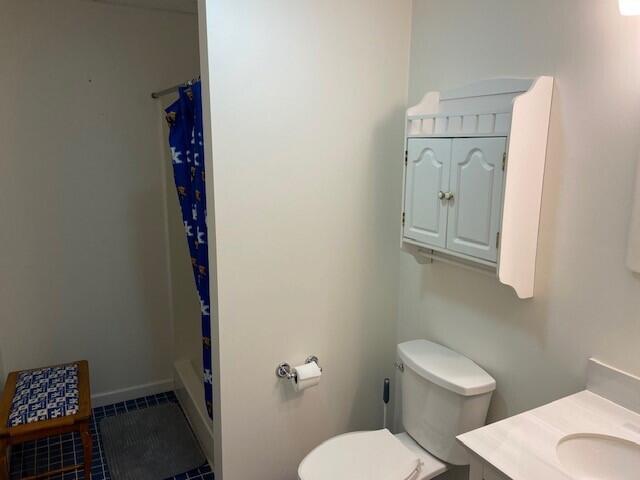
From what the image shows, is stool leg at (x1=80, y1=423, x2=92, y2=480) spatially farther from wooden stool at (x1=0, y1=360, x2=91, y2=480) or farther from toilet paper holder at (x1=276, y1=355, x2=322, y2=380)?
toilet paper holder at (x1=276, y1=355, x2=322, y2=380)

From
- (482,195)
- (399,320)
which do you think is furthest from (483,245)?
(399,320)

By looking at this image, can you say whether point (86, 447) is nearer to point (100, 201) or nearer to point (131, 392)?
point (131, 392)

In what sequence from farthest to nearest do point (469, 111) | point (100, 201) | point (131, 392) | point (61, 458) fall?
point (131, 392) < point (100, 201) < point (61, 458) < point (469, 111)

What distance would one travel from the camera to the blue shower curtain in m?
1.91

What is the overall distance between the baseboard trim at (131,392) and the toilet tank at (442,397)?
5.75 ft

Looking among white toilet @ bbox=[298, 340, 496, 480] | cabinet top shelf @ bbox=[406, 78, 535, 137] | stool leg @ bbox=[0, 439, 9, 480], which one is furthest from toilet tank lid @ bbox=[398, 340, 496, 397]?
stool leg @ bbox=[0, 439, 9, 480]

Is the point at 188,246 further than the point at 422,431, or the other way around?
the point at 188,246

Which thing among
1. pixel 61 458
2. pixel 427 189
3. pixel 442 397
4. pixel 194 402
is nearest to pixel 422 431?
pixel 442 397

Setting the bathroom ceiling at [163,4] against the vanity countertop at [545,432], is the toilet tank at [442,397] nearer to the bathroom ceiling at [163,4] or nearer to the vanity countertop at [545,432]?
the vanity countertop at [545,432]

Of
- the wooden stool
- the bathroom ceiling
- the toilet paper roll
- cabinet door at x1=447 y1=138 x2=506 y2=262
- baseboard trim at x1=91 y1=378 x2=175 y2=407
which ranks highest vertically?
the bathroom ceiling

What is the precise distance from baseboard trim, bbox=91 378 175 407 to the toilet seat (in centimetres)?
162

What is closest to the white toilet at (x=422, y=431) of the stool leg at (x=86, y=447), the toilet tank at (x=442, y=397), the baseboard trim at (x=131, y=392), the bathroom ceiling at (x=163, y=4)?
the toilet tank at (x=442, y=397)

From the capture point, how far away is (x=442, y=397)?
1.72 metres

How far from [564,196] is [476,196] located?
0.84 feet
